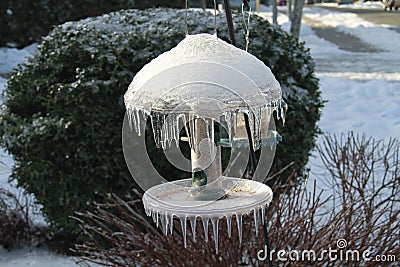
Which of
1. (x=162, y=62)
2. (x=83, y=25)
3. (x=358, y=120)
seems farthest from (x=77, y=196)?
(x=358, y=120)

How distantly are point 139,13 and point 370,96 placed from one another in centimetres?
507

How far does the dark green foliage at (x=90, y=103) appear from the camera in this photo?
377 centimetres

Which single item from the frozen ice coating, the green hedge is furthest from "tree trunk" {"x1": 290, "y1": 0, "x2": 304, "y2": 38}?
the frozen ice coating

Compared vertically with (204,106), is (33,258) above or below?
below

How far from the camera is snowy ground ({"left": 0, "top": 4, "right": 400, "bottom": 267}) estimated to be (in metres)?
5.34

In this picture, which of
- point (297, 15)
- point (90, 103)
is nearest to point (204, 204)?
point (90, 103)

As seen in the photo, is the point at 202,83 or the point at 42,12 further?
the point at 42,12

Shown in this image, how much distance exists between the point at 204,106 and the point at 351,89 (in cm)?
775

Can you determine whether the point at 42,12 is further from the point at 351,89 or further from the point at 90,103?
the point at 90,103

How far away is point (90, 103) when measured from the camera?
3.77m

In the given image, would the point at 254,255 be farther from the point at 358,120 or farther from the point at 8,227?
the point at 358,120

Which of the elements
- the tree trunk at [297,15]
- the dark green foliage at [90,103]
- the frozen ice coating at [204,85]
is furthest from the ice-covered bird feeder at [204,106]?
the tree trunk at [297,15]

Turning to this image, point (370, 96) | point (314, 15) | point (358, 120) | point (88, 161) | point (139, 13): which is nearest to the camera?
point (88, 161)

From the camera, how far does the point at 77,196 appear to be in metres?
3.86
